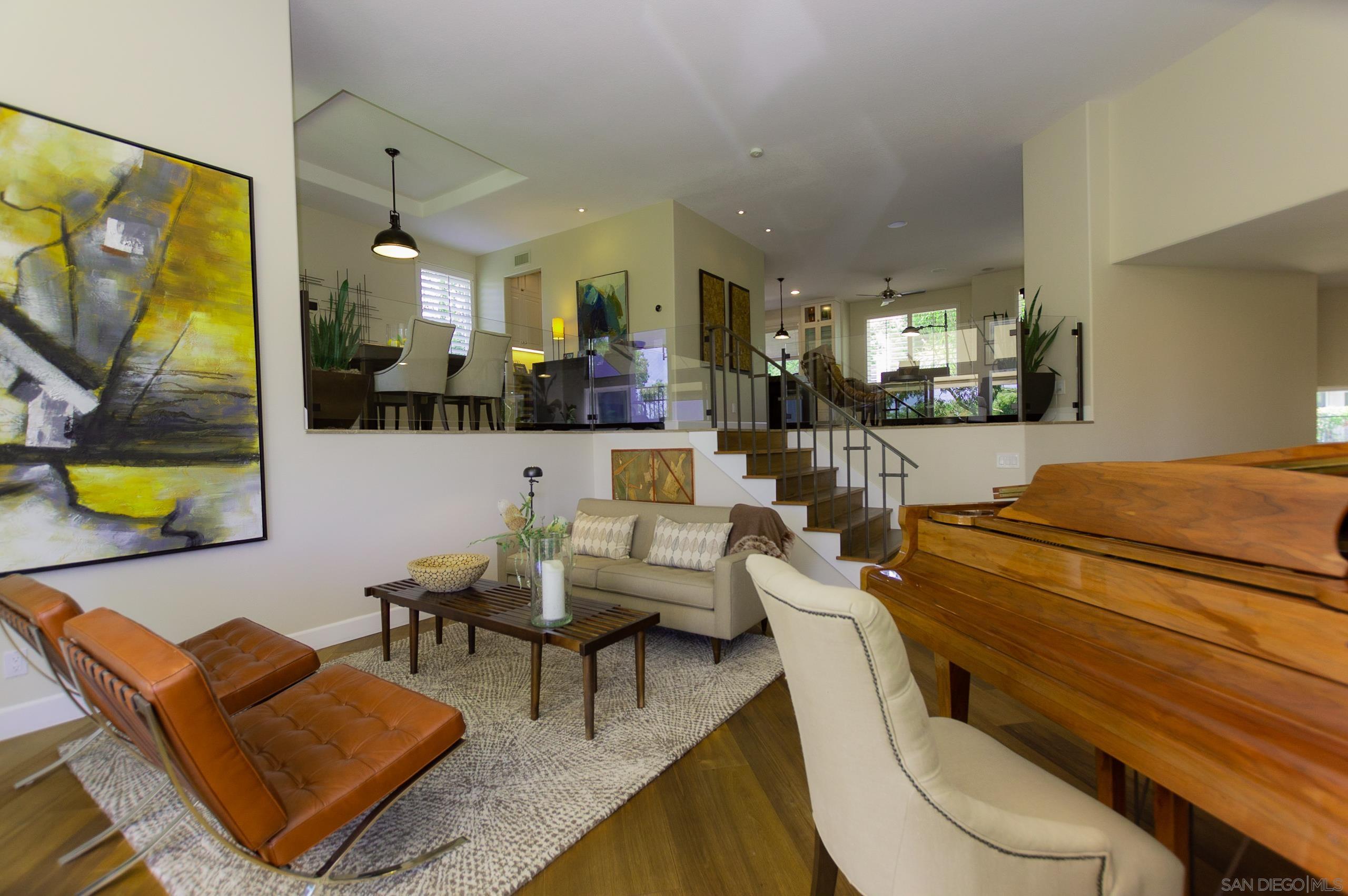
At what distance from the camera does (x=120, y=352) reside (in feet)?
8.59

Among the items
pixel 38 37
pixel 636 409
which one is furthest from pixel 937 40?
pixel 38 37

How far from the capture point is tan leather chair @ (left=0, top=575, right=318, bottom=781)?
1.58 m

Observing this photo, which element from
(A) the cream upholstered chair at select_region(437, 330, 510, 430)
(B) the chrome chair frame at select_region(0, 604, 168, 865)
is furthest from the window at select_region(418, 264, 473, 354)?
(B) the chrome chair frame at select_region(0, 604, 168, 865)

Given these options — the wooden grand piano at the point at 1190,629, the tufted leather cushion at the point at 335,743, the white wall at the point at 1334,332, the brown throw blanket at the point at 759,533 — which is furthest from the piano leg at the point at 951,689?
the white wall at the point at 1334,332

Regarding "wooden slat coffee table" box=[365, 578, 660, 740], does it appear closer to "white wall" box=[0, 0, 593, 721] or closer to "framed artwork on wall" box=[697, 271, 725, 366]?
"white wall" box=[0, 0, 593, 721]

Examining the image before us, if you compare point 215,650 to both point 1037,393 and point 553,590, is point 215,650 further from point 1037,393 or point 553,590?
point 1037,393

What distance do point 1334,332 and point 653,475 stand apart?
8.36m

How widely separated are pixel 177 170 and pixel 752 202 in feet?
17.3

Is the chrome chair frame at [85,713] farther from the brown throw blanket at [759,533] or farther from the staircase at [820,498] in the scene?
the staircase at [820,498]

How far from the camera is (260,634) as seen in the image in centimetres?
233

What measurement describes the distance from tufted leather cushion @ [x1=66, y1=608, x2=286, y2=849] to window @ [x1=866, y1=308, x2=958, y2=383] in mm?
5472

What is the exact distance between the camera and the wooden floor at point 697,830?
1.56 m

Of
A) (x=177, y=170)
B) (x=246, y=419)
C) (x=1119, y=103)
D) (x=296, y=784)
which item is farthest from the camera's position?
(x=1119, y=103)

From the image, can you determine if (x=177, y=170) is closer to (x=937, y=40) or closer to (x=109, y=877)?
(x=109, y=877)
